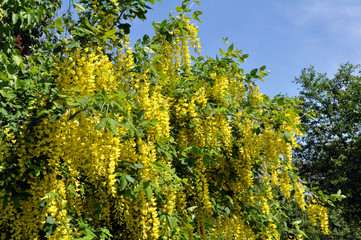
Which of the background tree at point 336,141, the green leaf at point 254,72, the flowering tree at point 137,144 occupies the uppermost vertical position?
the background tree at point 336,141

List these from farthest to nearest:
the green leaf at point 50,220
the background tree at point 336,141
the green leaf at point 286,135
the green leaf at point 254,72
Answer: the background tree at point 336,141
the green leaf at point 254,72
the green leaf at point 286,135
the green leaf at point 50,220

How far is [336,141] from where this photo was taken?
51.1 ft

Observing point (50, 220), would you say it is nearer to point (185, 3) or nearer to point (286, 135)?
point (286, 135)

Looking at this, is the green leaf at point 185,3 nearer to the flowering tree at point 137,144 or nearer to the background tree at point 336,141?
the flowering tree at point 137,144

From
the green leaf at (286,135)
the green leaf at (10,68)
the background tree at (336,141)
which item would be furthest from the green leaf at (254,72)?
the background tree at (336,141)

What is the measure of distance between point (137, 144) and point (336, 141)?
15153 millimetres

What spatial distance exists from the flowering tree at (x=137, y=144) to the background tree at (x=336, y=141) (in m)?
10.9

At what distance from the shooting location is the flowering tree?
95.6 inches

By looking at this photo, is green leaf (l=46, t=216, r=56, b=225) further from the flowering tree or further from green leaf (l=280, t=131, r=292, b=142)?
green leaf (l=280, t=131, r=292, b=142)

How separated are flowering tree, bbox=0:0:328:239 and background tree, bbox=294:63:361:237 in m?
10.9

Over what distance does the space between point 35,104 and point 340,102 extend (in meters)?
17.0

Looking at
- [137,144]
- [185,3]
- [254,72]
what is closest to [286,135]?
[254,72]

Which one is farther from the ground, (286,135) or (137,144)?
(286,135)

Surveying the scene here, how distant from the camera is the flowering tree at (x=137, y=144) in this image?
2428 millimetres
